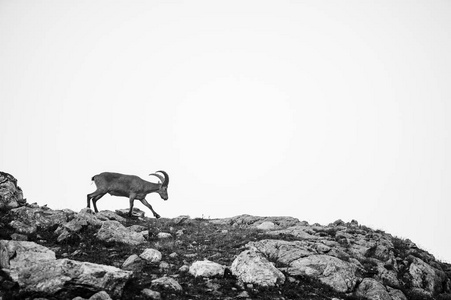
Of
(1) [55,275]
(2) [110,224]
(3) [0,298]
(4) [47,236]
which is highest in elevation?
(2) [110,224]

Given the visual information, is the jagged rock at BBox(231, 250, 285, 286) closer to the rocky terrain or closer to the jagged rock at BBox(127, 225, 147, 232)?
the rocky terrain

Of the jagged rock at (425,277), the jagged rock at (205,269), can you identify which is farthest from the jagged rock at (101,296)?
the jagged rock at (425,277)

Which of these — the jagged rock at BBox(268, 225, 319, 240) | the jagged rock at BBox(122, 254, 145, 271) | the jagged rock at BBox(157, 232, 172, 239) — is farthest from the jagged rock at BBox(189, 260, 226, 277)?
the jagged rock at BBox(268, 225, 319, 240)

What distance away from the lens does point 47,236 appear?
13.6m

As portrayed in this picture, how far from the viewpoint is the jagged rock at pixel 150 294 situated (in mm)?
9773

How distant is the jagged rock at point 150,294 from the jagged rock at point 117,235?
175 inches

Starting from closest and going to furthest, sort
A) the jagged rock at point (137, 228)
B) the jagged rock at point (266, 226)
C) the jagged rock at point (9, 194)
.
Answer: the jagged rock at point (9, 194) → the jagged rock at point (137, 228) → the jagged rock at point (266, 226)

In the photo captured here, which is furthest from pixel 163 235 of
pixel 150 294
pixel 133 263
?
pixel 150 294

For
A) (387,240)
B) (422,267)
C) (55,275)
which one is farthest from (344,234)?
(55,275)

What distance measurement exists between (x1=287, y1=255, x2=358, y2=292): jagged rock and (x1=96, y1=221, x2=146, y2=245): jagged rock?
6501 millimetres

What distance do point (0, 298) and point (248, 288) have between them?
23.1 feet

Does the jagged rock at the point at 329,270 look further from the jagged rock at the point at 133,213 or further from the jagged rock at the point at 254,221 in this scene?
the jagged rock at the point at 133,213

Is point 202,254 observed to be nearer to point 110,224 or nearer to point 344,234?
point 110,224

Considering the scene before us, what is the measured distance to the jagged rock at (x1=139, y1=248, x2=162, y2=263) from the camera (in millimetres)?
12461
